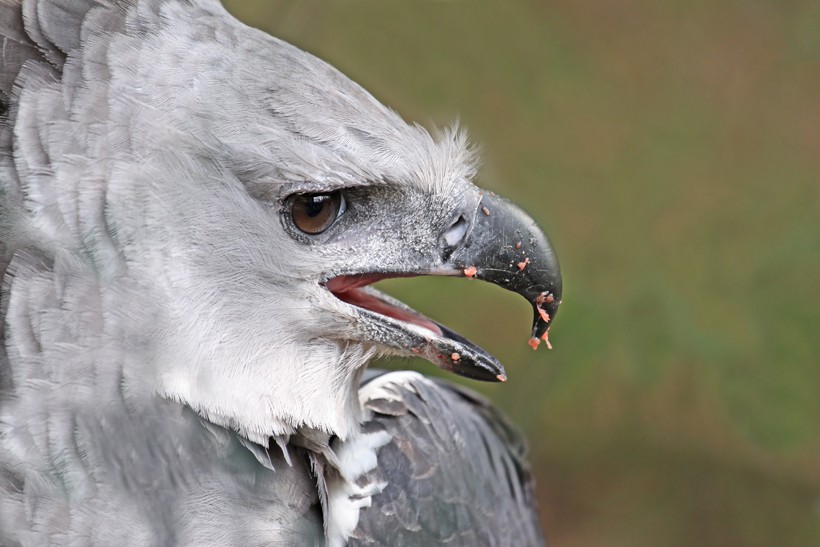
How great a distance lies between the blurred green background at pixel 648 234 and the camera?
2951 mm

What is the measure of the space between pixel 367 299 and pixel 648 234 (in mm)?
1941

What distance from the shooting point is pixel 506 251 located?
1.41 m

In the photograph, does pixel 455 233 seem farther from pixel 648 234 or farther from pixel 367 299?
pixel 648 234

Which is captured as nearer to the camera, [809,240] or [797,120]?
[809,240]

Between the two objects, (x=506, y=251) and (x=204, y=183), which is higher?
(x=506, y=251)

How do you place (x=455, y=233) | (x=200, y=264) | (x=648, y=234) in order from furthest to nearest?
1. (x=648, y=234)
2. (x=455, y=233)
3. (x=200, y=264)

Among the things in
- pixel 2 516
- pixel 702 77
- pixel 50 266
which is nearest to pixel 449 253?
pixel 50 266

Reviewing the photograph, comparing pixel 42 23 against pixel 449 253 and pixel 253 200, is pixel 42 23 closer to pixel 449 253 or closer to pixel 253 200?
pixel 253 200

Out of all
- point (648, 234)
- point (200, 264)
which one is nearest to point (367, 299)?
point (200, 264)

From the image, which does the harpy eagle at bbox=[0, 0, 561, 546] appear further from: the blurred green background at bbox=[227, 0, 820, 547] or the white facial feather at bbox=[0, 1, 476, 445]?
the blurred green background at bbox=[227, 0, 820, 547]

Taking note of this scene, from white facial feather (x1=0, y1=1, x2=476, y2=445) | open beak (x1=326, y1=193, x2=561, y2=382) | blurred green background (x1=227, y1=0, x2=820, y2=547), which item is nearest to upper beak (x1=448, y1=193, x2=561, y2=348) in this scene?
open beak (x1=326, y1=193, x2=561, y2=382)

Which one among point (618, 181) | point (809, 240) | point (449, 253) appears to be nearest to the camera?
point (449, 253)

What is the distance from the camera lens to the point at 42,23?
124 centimetres

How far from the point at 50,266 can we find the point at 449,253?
0.53 metres
